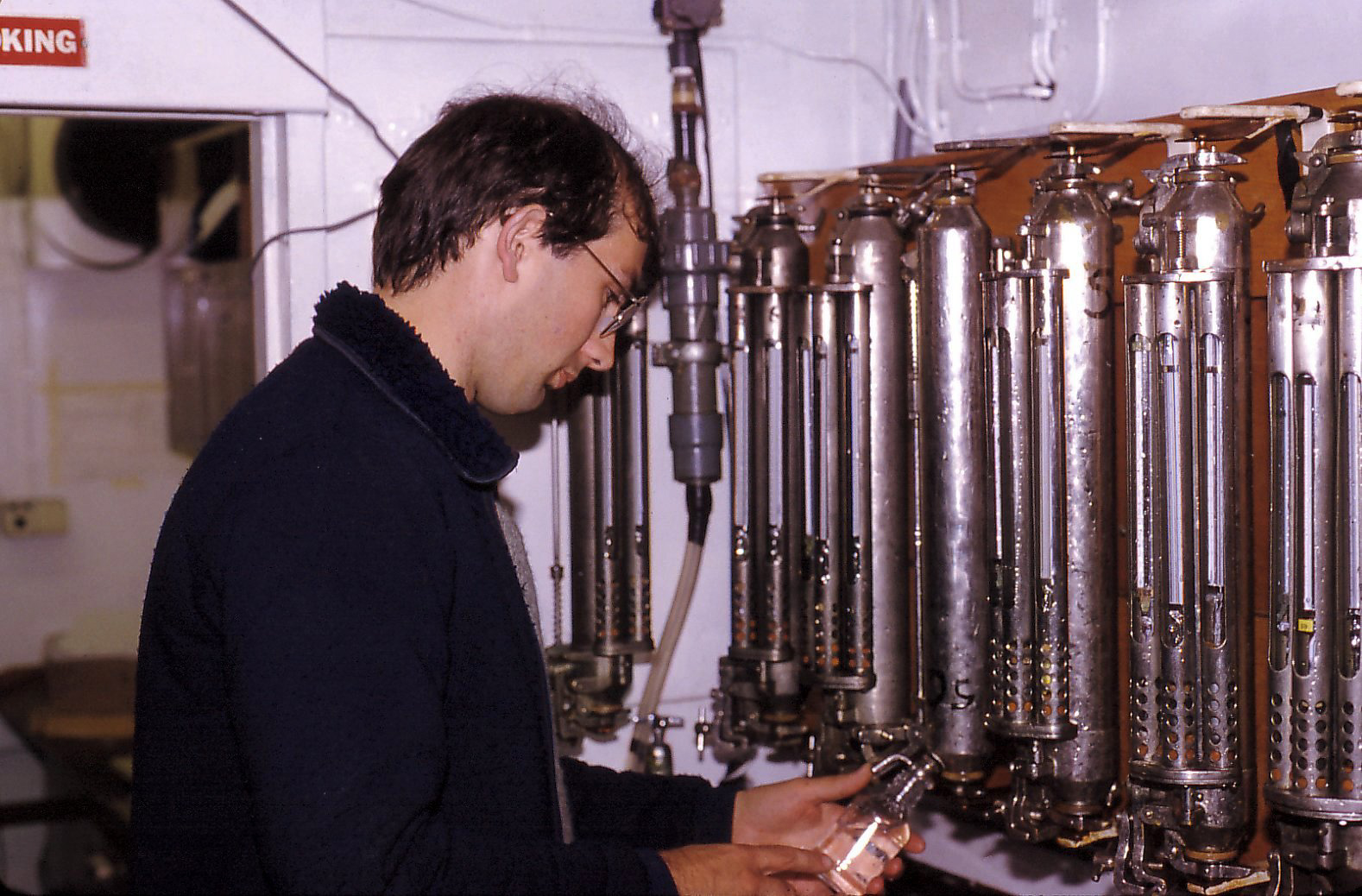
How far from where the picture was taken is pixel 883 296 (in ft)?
5.74

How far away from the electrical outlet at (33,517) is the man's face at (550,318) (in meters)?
2.79

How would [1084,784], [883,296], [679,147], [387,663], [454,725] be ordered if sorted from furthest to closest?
[679,147], [883,296], [1084,784], [454,725], [387,663]

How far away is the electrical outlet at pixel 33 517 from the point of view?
11.9 feet

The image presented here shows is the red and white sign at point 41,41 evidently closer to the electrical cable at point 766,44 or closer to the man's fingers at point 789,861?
the electrical cable at point 766,44

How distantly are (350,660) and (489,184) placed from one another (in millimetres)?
463

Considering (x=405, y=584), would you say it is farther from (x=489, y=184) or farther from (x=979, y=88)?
(x=979, y=88)

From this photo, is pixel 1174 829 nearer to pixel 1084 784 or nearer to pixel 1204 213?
pixel 1084 784

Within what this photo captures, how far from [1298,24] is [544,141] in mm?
891

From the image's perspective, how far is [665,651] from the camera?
79.8 inches

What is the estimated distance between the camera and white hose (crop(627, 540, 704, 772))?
2020mm

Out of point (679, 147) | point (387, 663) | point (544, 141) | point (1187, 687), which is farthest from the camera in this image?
point (679, 147)

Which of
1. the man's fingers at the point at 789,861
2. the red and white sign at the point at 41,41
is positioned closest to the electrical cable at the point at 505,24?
the red and white sign at the point at 41,41

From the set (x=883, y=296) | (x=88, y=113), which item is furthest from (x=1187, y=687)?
(x=88, y=113)

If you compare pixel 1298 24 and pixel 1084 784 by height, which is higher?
pixel 1298 24
